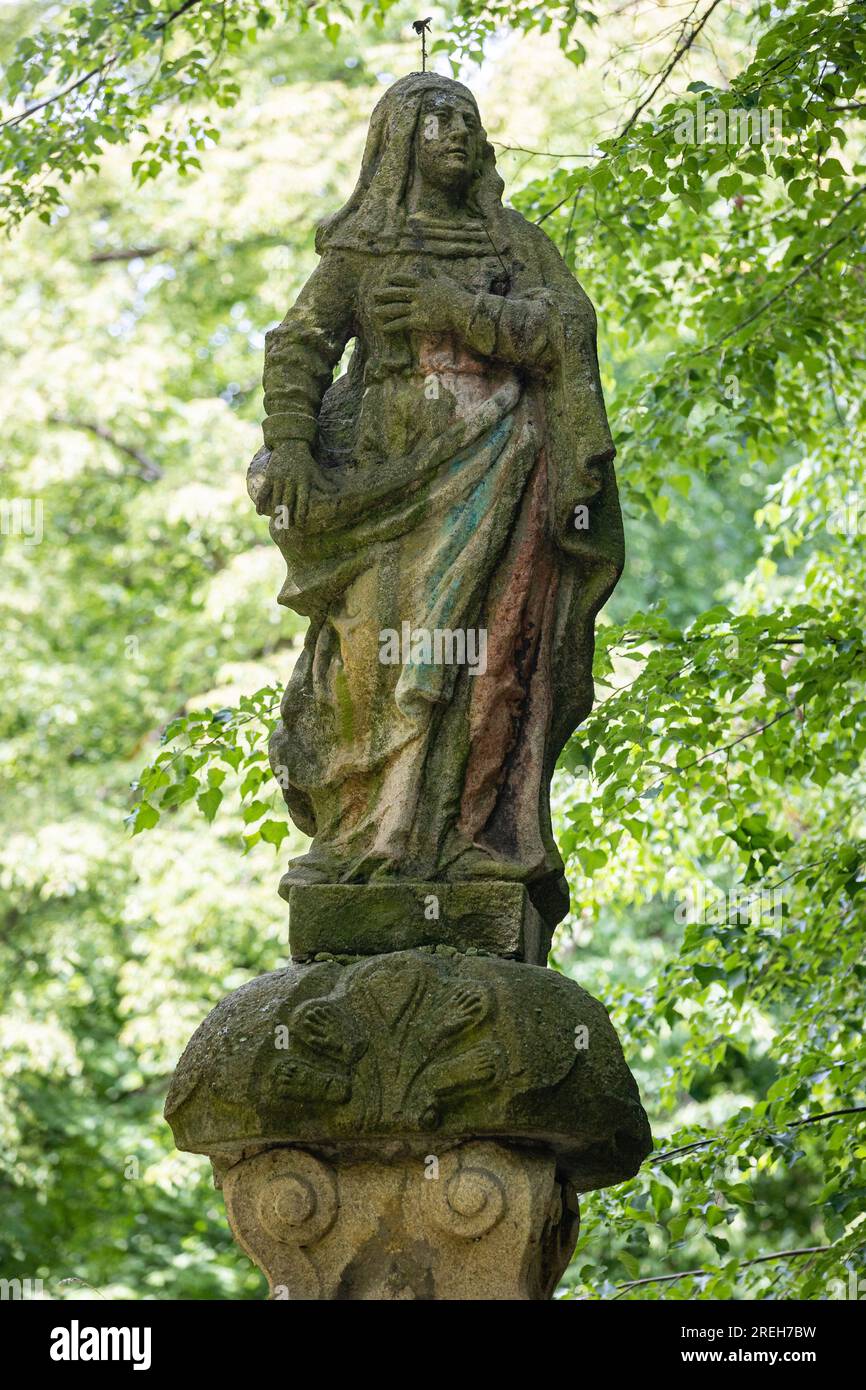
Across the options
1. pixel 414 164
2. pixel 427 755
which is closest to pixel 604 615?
pixel 414 164

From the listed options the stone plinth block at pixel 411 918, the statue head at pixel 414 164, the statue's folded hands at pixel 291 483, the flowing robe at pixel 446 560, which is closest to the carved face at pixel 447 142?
the statue head at pixel 414 164

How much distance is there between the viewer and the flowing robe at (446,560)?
557 cm

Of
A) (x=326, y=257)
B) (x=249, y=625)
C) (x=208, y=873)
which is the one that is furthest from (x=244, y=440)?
(x=326, y=257)

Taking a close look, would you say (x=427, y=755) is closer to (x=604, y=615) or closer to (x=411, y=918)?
(x=411, y=918)

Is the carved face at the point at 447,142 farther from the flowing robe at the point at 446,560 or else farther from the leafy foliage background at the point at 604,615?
the leafy foliage background at the point at 604,615

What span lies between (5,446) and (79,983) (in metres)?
4.01

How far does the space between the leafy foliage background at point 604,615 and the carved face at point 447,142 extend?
121 centimetres

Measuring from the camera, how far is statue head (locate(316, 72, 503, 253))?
20.0 feet

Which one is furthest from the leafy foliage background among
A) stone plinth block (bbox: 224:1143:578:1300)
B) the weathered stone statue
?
stone plinth block (bbox: 224:1143:578:1300)

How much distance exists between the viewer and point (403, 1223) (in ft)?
16.7

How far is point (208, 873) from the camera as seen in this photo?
1376cm

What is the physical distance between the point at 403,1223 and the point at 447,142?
119 inches

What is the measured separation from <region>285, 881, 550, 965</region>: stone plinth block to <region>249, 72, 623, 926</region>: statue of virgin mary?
10cm

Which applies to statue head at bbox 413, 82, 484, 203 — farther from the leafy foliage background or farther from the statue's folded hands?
the leafy foliage background
